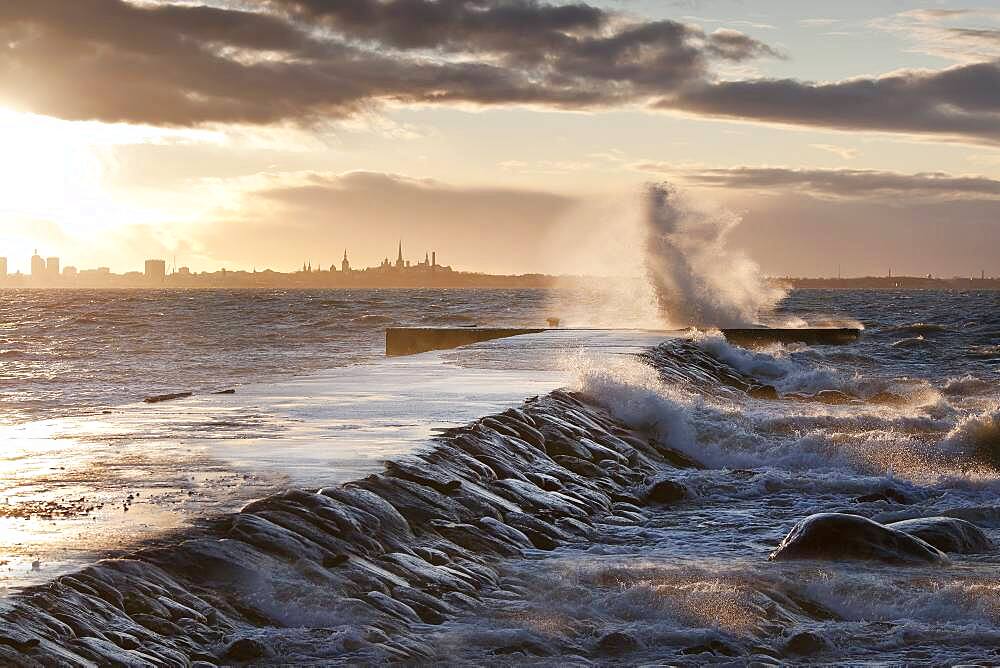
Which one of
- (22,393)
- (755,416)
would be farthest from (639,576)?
(22,393)

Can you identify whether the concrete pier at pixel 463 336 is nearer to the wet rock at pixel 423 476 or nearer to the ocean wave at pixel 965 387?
the ocean wave at pixel 965 387

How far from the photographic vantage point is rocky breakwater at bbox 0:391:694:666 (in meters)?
5.89

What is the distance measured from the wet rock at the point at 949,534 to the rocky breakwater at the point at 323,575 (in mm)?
2450

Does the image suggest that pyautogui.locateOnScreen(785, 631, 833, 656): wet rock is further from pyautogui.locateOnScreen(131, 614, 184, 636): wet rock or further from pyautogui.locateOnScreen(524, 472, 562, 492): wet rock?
pyautogui.locateOnScreen(524, 472, 562, 492): wet rock

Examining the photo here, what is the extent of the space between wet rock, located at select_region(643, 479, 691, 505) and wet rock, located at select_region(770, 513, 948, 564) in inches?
107

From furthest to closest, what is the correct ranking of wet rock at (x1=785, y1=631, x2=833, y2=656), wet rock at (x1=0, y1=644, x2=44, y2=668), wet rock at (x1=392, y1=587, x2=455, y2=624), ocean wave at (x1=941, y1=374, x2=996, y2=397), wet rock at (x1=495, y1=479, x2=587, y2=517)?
ocean wave at (x1=941, y1=374, x2=996, y2=397)
wet rock at (x1=495, y1=479, x2=587, y2=517)
wet rock at (x1=392, y1=587, x2=455, y2=624)
wet rock at (x1=785, y1=631, x2=833, y2=656)
wet rock at (x1=0, y1=644, x2=44, y2=668)

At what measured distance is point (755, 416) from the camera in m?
18.0

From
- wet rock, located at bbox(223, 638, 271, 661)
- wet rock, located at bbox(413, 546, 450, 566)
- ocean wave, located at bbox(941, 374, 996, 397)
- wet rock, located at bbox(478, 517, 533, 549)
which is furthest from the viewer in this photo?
ocean wave, located at bbox(941, 374, 996, 397)

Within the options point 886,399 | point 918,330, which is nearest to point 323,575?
point 886,399

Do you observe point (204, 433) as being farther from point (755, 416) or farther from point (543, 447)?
point (755, 416)

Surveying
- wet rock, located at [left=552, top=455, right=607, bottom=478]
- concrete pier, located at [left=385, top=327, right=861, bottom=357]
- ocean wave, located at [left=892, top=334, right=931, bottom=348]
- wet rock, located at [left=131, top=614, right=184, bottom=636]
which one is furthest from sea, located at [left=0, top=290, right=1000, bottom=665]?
ocean wave, located at [left=892, top=334, right=931, bottom=348]

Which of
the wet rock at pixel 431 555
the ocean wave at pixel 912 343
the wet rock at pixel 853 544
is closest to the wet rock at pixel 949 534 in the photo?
the wet rock at pixel 853 544

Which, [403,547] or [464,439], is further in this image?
[464,439]

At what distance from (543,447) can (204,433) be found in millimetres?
3496
